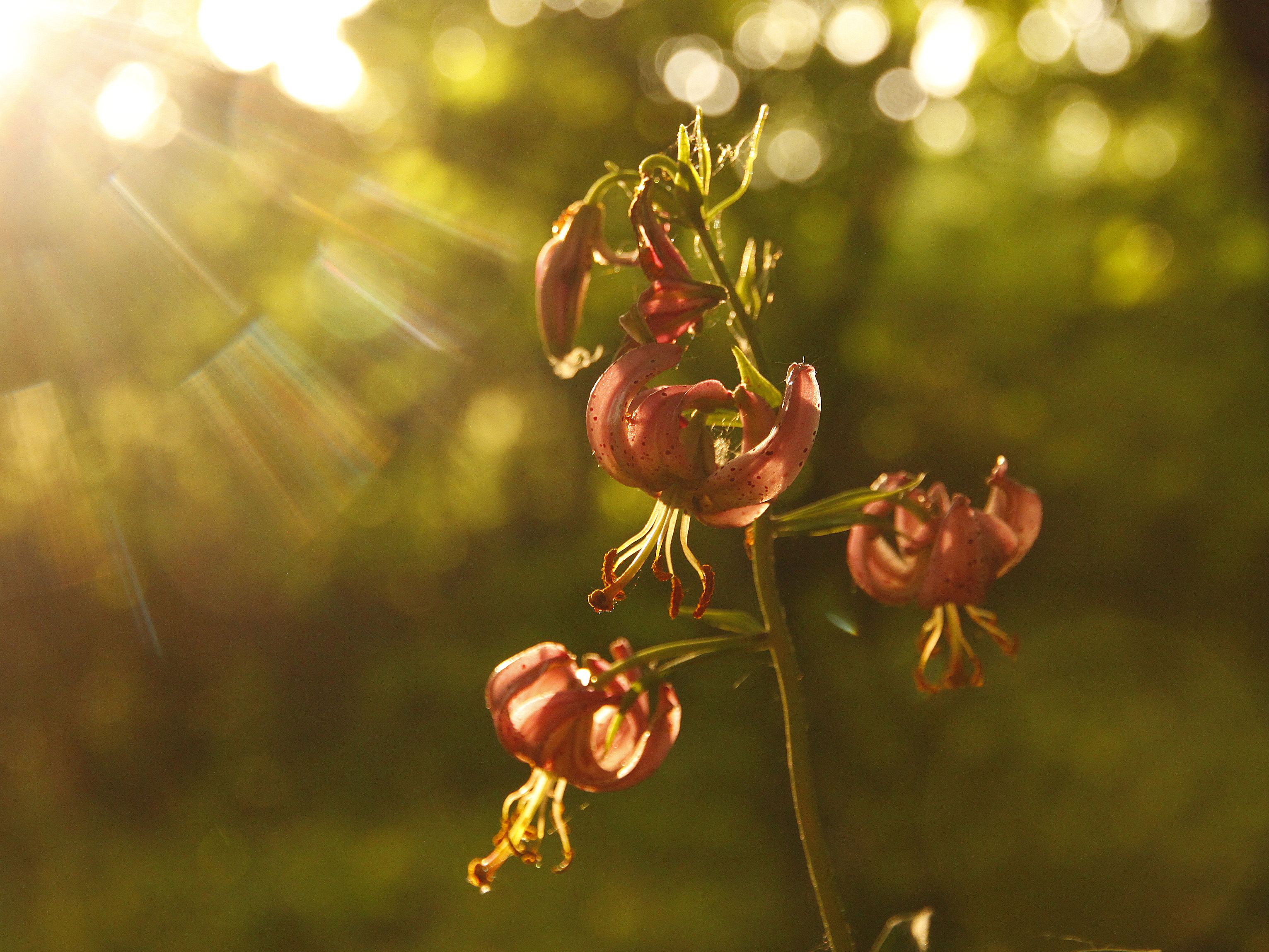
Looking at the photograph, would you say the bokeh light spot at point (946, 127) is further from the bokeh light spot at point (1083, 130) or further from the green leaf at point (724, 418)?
the green leaf at point (724, 418)

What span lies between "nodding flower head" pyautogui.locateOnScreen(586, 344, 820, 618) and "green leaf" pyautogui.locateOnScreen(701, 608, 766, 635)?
0.02m

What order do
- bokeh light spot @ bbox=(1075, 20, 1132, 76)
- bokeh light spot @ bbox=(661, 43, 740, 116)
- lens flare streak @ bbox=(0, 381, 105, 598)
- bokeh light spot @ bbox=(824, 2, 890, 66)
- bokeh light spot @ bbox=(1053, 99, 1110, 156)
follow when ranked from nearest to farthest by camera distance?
1. bokeh light spot @ bbox=(1075, 20, 1132, 76)
2. bokeh light spot @ bbox=(661, 43, 740, 116)
3. bokeh light spot @ bbox=(824, 2, 890, 66)
4. bokeh light spot @ bbox=(1053, 99, 1110, 156)
5. lens flare streak @ bbox=(0, 381, 105, 598)

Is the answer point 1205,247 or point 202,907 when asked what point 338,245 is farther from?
point 1205,247

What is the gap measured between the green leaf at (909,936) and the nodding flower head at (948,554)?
209 millimetres

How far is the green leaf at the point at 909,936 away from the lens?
0.91 meters

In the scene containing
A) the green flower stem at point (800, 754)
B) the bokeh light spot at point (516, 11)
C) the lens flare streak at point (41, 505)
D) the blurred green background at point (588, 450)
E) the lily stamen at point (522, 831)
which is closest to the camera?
the green flower stem at point (800, 754)

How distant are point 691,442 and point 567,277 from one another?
0.65 ft

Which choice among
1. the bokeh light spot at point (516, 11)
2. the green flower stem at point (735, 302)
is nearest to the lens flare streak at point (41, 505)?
the bokeh light spot at point (516, 11)

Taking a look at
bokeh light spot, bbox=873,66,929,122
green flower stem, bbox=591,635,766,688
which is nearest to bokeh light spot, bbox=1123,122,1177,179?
bokeh light spot, bbox=873,66,929,122

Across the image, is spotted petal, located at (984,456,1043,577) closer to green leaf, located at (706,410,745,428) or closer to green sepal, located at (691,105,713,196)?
green leaf, located at (706,410,745,428)

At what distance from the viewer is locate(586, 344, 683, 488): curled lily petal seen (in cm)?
90

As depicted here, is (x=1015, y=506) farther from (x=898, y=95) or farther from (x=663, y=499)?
(x=898, y=95)

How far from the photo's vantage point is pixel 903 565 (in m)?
1.06

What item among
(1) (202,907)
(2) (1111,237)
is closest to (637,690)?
(2) (1111,237)
